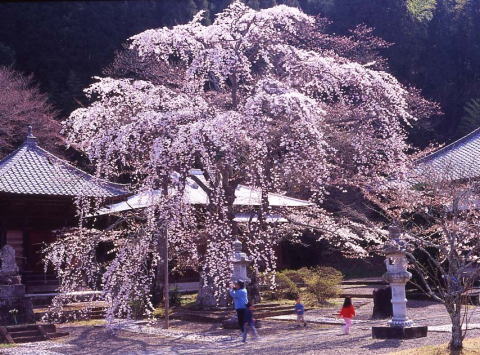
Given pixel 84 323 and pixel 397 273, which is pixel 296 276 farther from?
pixel 397 273

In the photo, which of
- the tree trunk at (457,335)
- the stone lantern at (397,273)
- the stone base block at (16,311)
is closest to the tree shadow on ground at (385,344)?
→ the stone lantern at (397,273)

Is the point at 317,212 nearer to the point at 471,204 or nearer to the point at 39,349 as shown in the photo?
the point at 471,204

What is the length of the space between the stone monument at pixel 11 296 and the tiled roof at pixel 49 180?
4.48 meters

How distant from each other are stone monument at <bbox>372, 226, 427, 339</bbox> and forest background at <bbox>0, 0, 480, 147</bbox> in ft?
75.1

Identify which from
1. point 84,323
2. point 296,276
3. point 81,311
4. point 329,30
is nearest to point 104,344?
point 84,323

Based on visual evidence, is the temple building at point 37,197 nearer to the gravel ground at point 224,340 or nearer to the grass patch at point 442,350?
the gravel ground at point 224,340

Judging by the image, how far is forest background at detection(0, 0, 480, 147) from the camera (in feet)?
111

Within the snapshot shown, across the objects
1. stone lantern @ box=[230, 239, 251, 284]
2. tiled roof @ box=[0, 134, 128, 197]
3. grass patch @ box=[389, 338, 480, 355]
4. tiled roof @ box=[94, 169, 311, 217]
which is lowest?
grass patch @ box=[389, 338, 480, 355]

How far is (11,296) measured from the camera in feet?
47.0

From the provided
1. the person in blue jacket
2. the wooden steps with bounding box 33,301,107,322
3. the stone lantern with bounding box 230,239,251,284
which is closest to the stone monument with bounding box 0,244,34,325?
the wooden steps with bounding box 33,301,107,322

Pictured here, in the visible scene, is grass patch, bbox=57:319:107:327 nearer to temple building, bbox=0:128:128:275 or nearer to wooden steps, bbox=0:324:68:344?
wooden steps, bbox=0:324:68:344

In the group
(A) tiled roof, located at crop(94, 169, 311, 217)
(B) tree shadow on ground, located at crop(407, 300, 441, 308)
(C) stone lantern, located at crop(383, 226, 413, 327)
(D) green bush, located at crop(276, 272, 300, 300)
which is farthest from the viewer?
(D) green bush, located at crop(276, 272, 300, 300)

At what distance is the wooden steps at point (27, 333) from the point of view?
12.6m

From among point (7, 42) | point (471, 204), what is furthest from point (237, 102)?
point (7, 42)
